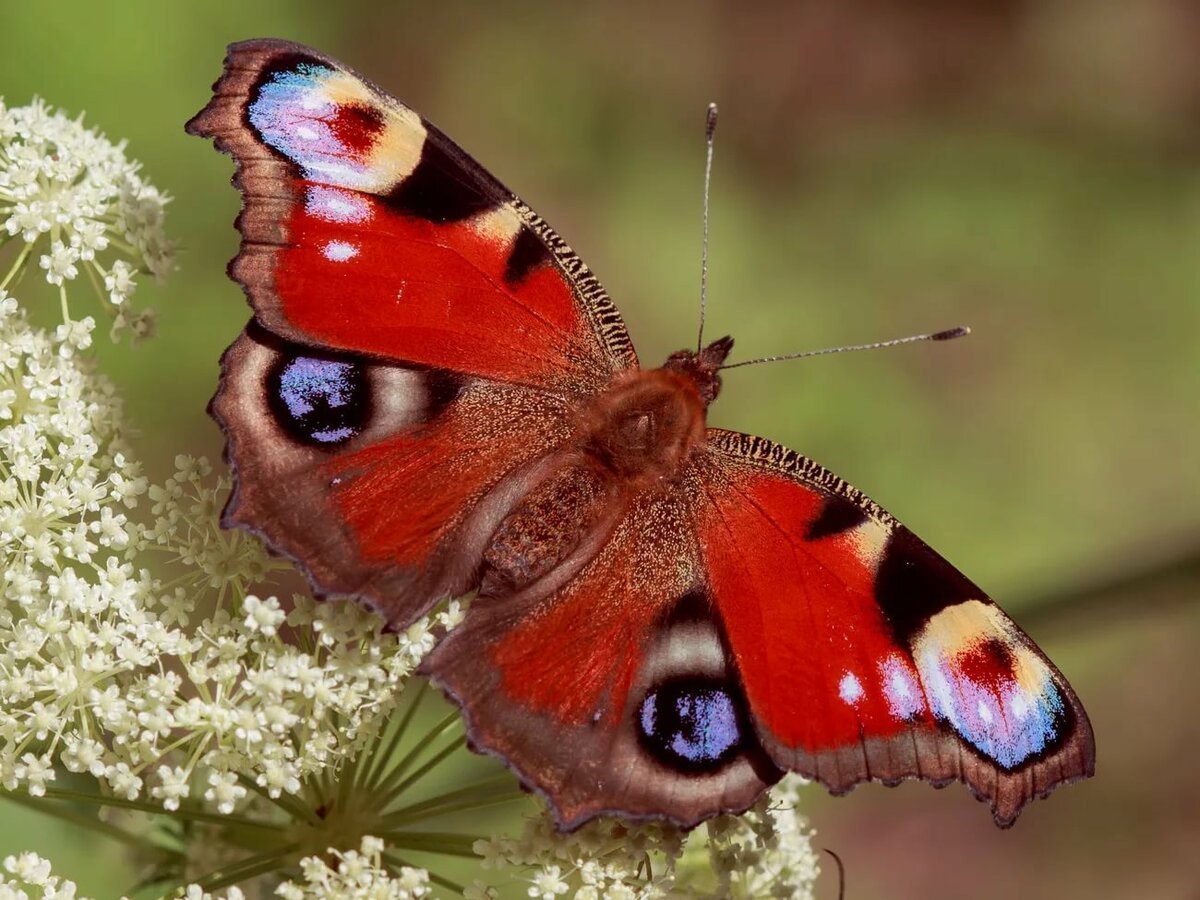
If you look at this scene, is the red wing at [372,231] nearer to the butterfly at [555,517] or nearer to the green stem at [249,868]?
the butterfly at [555,517]

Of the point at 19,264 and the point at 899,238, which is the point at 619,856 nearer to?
the point at 19,264

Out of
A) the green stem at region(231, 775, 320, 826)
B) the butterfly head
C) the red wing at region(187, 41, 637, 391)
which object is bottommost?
the green stem at region(231, 775, 320, 826)

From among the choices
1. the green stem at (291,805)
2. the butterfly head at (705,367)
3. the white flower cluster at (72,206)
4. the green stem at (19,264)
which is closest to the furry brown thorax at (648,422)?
the butterfly head at (705,367)

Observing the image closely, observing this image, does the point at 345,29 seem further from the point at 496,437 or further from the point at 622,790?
the point at 622,790

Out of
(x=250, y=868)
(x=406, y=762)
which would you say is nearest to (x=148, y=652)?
(x=250, y=868)

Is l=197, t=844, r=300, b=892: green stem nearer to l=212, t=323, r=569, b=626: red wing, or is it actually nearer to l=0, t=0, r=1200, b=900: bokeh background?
l=212, t=323, r=569, b=626: red wing

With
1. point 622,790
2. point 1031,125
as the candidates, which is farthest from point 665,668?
point 1031,125

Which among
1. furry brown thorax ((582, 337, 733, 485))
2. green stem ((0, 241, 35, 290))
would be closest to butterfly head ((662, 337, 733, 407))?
furry brown thorax ((582, 337, 733, 485))
